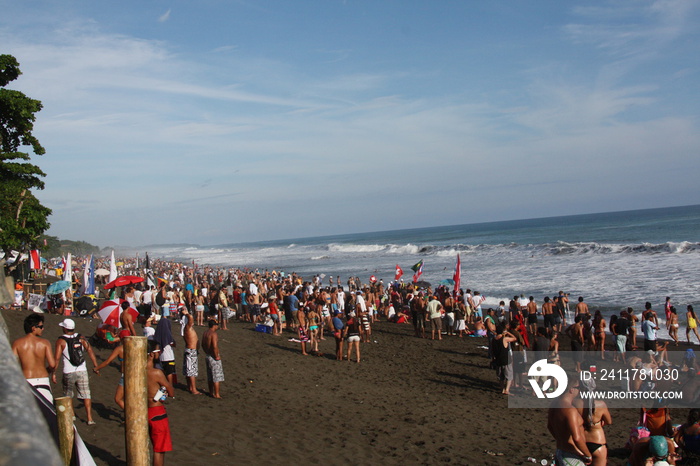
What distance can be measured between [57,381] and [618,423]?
9944 millimetres

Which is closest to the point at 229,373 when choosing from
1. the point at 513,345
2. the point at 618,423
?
the point at 513,345

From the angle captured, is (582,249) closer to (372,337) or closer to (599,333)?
(372,337)

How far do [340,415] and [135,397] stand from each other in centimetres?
554

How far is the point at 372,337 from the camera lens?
17938 mm

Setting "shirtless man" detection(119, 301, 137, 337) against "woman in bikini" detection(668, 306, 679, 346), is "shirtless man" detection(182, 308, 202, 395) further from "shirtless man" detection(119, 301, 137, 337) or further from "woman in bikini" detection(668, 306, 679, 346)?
"woman in bikini" detection(668, 306, 679, 346)

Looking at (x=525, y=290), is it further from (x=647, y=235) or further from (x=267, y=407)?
(x=647, y=235)

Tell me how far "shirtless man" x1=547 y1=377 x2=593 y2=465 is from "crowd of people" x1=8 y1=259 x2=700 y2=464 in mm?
11

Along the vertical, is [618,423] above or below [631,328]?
below

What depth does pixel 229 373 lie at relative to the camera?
12.0 meters

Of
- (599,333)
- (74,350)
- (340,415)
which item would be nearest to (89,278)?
(74,350)

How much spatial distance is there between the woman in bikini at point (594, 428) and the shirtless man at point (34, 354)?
19.4 ft

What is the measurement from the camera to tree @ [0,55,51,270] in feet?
45.5

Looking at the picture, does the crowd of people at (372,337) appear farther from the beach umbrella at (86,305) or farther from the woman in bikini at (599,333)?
the beach umbrella at (86,305)

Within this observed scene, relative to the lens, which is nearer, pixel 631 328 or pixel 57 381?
pixel 57 381
